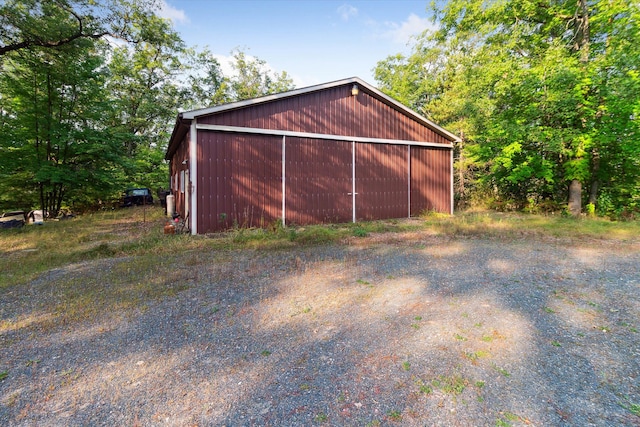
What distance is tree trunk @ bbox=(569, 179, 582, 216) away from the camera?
36.9ft

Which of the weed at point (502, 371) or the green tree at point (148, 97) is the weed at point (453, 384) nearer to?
the weed at point (502, 371)

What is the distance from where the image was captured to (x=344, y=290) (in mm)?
3977

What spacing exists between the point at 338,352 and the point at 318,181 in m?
7.81

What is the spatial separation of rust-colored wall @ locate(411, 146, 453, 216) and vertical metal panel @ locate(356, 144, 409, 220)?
482mm

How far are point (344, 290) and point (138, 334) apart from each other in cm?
233

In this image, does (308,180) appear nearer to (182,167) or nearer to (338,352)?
(182,167)

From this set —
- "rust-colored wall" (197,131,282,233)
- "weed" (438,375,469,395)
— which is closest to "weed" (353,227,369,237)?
"rust-colored wall" (197,131,282,233)

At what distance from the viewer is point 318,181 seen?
1000 centimetres

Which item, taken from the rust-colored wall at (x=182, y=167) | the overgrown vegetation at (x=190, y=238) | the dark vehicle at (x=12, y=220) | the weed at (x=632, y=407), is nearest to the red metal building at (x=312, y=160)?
the rust-colored wall at (x=182, y=167)

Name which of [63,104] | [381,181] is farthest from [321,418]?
[63,104]

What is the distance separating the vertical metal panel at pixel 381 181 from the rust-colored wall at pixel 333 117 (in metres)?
0.56

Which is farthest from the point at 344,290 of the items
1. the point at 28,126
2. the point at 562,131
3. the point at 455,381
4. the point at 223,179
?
the point at 28,126

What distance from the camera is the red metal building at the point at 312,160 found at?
8.42m

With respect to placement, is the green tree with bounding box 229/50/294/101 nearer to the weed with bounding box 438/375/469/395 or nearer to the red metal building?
the red metal building
